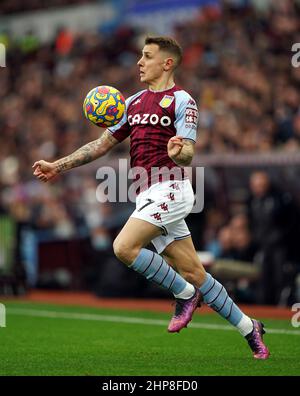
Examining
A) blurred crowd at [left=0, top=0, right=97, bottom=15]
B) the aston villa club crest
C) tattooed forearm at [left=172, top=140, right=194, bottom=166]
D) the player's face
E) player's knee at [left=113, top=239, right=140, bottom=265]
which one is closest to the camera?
tattooed forearm at [left=172, top=140, right=194, bottom=166]

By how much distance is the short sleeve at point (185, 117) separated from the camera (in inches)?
308

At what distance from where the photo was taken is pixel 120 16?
931 inches

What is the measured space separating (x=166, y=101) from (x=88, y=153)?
0.80 meters

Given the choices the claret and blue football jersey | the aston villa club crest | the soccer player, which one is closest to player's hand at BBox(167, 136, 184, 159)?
the soccer player

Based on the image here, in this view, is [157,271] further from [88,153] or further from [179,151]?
[88,153]

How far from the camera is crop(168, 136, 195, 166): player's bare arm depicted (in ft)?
24.7

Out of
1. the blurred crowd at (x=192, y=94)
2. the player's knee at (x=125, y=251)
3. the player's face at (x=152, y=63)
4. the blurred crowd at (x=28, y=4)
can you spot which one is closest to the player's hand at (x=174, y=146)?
the player's knee at (x=125, y=251)

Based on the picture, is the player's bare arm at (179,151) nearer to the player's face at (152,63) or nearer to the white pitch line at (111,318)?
the player's face at (152,63)

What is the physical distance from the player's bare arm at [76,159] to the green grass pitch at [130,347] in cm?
150

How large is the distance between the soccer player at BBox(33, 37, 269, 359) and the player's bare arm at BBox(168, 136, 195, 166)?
9 cm

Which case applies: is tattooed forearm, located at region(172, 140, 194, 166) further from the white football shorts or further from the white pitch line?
the white pitch line

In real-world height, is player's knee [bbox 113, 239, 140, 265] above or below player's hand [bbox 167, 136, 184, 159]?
below
